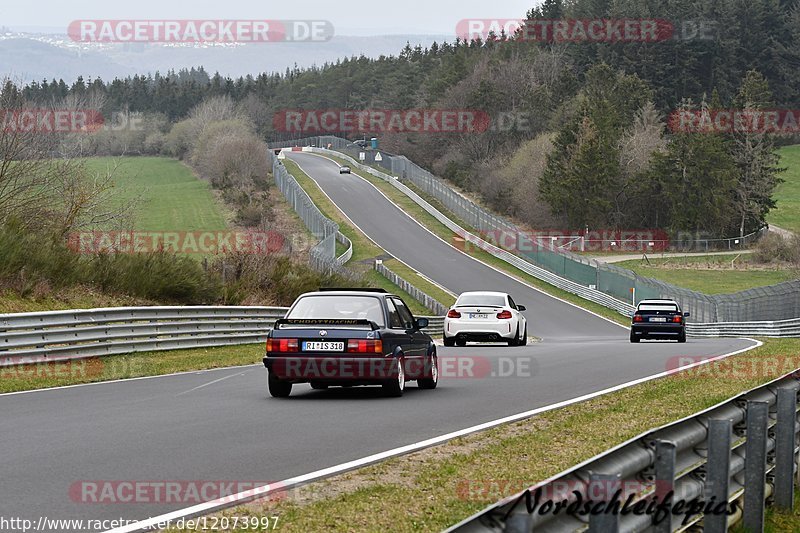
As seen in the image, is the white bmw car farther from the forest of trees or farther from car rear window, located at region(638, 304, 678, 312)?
the forest of trees

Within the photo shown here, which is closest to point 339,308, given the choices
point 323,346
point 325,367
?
point 323,346

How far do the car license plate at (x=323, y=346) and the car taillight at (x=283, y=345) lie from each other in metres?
0.15

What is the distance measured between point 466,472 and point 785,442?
99.9 inches

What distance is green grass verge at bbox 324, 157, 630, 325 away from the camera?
63.9m

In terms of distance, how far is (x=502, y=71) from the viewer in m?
141

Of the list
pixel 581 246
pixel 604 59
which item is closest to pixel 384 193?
pixel 581 246

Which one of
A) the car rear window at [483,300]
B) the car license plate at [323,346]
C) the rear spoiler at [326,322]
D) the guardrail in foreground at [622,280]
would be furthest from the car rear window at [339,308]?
the guardrail in foreground at [622,280]

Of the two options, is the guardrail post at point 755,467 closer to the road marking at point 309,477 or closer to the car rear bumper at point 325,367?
the road marking at point 309,477

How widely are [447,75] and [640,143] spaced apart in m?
44.2

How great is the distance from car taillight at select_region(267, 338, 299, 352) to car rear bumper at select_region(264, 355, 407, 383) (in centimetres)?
10

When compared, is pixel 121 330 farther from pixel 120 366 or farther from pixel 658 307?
pixel 658 307

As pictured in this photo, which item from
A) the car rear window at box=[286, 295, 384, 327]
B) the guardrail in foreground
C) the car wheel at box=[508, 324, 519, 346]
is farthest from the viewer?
the guardrail in foreground

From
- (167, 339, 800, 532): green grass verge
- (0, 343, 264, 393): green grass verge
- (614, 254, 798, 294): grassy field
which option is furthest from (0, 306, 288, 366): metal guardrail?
(614, 254, 798, 294): grassy field

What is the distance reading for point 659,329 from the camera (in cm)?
3706
